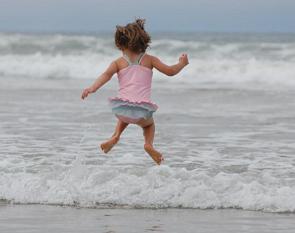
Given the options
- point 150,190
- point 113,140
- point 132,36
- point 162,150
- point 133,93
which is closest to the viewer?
point 132,36

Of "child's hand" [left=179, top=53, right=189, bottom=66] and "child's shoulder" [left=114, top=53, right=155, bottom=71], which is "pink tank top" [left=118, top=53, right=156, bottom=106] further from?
"child's hand" [left=179, top=53, right=189, bottom=66]

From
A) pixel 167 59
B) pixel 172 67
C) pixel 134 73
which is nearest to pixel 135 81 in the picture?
pixel 134 73

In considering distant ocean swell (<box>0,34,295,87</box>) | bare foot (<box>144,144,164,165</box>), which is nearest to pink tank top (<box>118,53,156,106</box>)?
bare foot (<box>144,144,164,165</box>)

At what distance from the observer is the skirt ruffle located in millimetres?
6434

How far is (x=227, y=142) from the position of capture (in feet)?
33.2

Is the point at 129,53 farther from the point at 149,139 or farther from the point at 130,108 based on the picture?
the point at 149,139

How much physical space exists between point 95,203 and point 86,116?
236 inches

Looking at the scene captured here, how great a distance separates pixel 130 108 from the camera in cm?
646

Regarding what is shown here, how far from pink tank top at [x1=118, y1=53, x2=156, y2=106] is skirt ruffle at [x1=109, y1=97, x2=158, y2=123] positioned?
0.03 metres

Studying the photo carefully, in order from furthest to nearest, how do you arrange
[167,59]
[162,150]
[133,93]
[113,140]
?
[167,59]
[162,150]
[113,140]
[133,93]

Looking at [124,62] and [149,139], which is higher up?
[124,62]

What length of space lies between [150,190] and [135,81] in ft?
3.51

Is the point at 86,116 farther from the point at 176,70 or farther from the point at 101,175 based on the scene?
the point at 176,70

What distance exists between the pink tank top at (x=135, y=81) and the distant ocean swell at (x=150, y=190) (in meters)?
0.92
